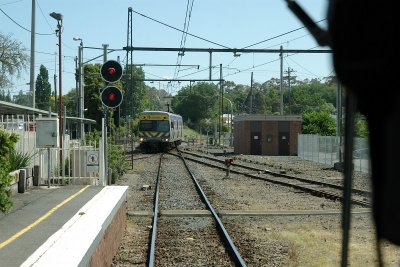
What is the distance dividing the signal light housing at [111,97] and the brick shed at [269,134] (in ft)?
127

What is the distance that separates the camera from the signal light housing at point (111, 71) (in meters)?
12.2

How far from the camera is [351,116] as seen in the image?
1.77 m

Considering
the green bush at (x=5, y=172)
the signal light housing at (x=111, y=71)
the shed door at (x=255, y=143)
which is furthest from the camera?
the shed door at (x=255, y=143)

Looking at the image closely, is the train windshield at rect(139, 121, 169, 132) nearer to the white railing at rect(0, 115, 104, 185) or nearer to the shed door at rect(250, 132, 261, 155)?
the shed door at rect(250, 132, 261, 155)

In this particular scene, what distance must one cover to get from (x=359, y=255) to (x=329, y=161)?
94.4 feet

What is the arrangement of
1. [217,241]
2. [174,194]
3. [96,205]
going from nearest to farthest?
[96,205], [217,241], [174,194]

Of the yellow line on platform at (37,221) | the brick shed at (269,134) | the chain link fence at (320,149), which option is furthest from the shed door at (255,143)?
the yellow line on platform at (37,221)

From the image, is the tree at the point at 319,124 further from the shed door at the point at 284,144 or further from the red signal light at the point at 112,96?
the red signal light at the point at 112,96

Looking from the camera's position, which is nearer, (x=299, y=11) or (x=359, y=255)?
(x=299, y=11)

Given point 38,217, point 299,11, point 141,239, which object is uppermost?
point 299,11

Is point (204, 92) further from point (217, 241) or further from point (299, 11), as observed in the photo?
point (299, 11)

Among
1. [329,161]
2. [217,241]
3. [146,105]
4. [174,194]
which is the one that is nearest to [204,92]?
[146,105]

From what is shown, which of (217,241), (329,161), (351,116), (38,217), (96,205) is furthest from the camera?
(329,161)

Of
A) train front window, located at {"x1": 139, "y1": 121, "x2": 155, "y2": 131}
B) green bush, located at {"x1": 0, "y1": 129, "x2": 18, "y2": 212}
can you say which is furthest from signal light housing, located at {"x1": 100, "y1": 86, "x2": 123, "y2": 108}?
train front window, located at {"x1": 139, "y1": 121, "x2": 155, "y2": 131}
